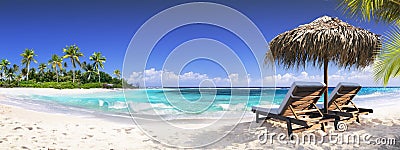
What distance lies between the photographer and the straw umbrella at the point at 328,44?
3.98 metres

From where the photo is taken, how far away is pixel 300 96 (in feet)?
12.8

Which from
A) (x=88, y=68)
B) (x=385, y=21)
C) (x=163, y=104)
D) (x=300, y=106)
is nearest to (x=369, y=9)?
(x=385, y=21)

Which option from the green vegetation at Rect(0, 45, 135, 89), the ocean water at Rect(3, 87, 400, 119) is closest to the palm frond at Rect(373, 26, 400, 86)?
the ocean water at Rect(3, 87, 400, 119)

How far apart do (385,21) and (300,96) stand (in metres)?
1.63

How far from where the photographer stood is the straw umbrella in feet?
13.1

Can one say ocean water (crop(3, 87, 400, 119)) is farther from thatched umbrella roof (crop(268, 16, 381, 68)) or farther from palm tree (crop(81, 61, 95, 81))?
palm tree (crop(81, 61, 95, 81))

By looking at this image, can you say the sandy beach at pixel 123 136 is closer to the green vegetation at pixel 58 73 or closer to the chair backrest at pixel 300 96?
the chair backrest at pixel 300 96

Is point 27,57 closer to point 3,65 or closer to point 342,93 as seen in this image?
point 3,65

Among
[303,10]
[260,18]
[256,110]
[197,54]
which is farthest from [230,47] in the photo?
[260,18]

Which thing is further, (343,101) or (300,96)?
(343,101)

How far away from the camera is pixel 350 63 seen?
14.9ft

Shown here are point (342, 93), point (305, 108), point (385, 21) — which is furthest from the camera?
point (342, 93)

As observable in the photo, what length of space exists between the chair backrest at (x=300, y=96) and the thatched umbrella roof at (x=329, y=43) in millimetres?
571

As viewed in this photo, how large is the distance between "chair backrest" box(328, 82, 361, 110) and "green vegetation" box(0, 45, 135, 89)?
3306 cm
